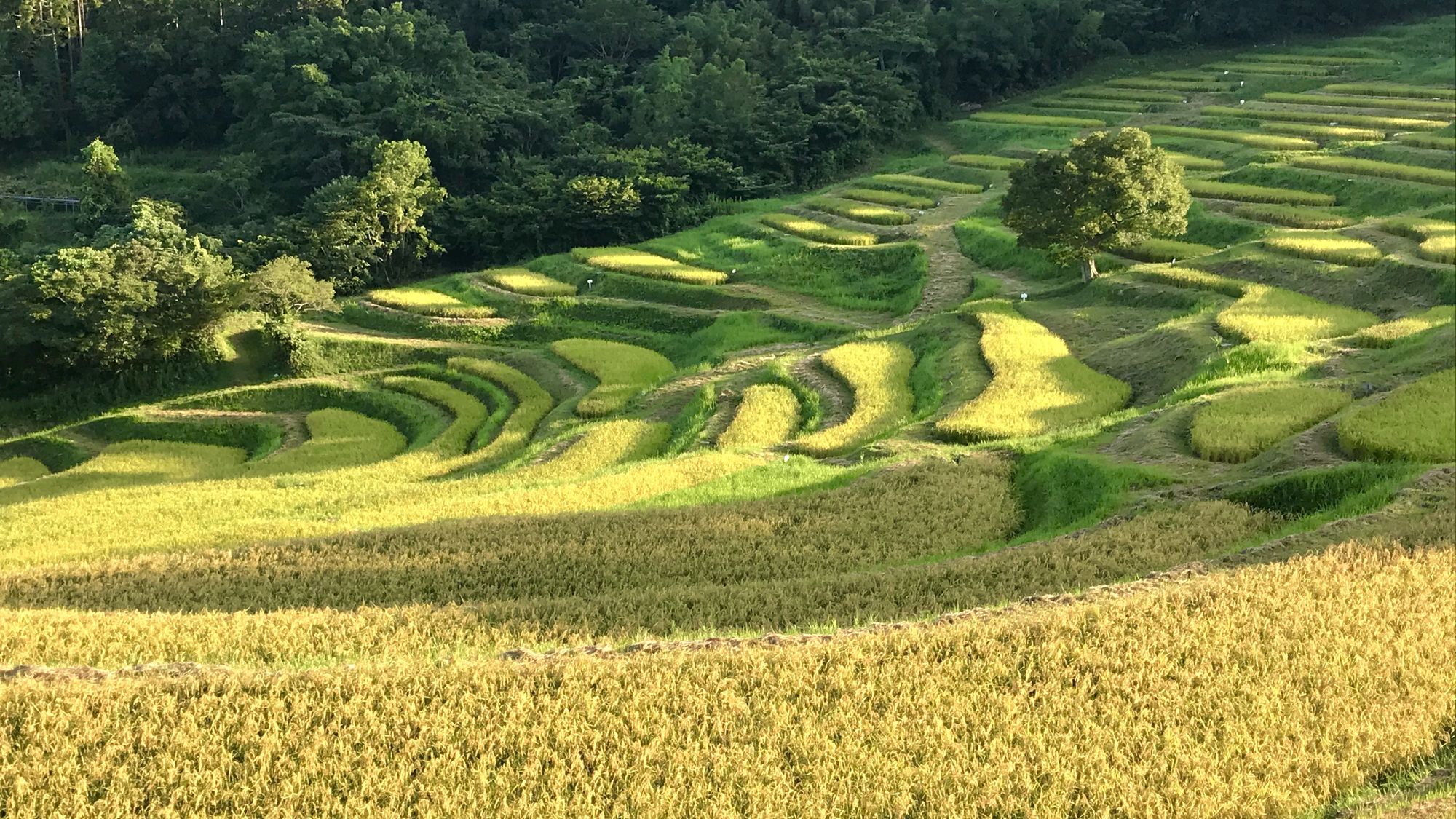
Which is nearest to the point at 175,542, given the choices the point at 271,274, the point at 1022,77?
the point at 271,274

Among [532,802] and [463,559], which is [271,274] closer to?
[463,559]

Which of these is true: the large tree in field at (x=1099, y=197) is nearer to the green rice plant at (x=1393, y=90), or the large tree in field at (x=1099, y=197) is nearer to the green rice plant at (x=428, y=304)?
the green rice plant at (x=428, y=304)

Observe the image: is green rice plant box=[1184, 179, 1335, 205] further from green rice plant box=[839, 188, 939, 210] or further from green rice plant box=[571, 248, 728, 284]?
green rice plant box=[571, 248, 728, 284]

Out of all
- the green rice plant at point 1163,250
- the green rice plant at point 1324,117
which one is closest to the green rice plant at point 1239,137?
the green rice plant at point 1324,117

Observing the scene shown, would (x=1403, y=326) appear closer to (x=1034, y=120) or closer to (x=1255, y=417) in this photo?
(x=1255, y=417)

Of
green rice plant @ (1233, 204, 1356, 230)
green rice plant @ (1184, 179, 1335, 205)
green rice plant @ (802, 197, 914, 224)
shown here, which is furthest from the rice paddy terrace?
green rice plant @ (802, 197, 914, 224)

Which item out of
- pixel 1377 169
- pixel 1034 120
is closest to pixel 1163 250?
pixel 1377 169
